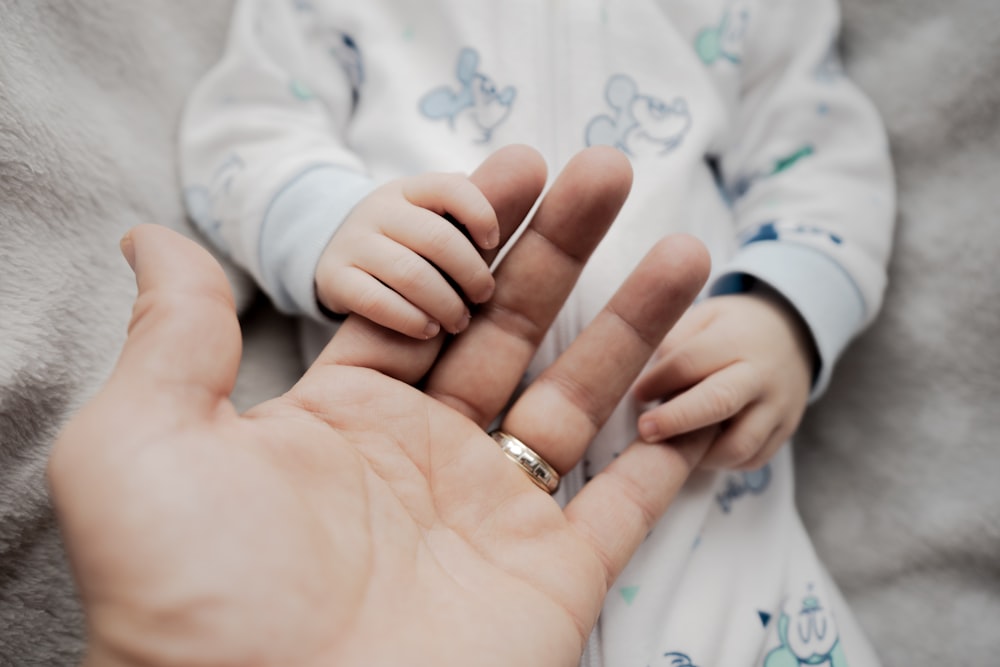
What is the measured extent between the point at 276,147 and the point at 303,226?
11cm

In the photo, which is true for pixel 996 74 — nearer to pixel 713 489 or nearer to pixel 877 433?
pixel 877 433

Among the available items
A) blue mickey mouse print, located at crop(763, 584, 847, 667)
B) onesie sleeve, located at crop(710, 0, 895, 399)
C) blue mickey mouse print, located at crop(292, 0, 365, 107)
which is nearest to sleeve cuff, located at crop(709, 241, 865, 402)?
onesie sleeve, located at crop(710, 0, 895, 399)

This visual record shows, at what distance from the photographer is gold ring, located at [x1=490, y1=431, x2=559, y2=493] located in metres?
0.55

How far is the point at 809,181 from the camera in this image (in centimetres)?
74

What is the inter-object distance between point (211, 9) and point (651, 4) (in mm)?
478

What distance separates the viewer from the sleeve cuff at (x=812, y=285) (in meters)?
0.66

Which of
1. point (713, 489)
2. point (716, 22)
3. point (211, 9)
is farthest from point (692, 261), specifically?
point (211, 9)

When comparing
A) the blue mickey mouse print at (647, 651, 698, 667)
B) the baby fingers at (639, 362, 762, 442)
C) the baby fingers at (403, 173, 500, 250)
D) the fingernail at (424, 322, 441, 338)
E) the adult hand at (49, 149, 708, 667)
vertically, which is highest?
the baby fingers at (403, 173, 500, 250)

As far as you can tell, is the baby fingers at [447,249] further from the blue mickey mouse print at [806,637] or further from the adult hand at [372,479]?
the blue mickey mouse print at [806,637]

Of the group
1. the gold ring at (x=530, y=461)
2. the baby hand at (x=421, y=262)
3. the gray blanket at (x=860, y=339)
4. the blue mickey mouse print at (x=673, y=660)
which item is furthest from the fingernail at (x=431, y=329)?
the blue mickey mouse print at (x=673, y=660)

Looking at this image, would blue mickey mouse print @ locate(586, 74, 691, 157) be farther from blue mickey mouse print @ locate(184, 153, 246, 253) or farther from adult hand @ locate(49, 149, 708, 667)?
A: blue mickey mouse print @ locate(184, 153, 246, 253)

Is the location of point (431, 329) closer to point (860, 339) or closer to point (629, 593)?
point (629, 593)

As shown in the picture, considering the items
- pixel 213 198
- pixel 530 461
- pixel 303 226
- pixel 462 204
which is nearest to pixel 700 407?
pixel 530 461

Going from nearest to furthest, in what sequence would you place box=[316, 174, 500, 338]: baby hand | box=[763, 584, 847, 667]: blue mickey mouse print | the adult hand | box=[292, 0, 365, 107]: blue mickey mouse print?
the adult hand < box=[316, 174, 500, 338]: baby hand < box=[763, 584, 847, 667]: blue mickey mouse print < box=[292, 0, 365, 107]: blue mickey mouse print
